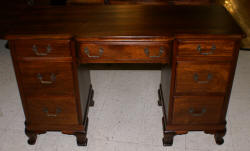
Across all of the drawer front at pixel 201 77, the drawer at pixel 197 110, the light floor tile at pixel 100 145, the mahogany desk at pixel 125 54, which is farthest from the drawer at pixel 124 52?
the light floor tile at pixel 100 145

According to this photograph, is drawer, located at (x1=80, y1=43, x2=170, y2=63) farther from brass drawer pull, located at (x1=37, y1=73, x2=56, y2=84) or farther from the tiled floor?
the tiled floor

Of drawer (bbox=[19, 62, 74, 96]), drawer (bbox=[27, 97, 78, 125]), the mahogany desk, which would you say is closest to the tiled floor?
the mahogany desk

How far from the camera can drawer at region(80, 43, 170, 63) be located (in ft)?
5.46

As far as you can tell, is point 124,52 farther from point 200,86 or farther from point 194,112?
point 194,112

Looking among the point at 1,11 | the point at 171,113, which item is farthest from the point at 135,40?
the point at 1,11

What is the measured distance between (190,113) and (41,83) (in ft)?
3.29

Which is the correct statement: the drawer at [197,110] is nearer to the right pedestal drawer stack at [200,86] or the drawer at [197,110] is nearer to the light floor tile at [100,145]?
the right pedestal drawer stack at [200,86]

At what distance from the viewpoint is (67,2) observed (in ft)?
9.69

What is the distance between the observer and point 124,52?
5.55ft

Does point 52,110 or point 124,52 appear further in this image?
point 52,110

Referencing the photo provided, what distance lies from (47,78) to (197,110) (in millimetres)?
1007

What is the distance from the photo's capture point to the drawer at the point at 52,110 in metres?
1.87

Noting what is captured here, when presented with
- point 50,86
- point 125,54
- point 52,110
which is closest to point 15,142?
point 52,110

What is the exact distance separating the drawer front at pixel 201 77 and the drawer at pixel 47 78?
0.69 metres
